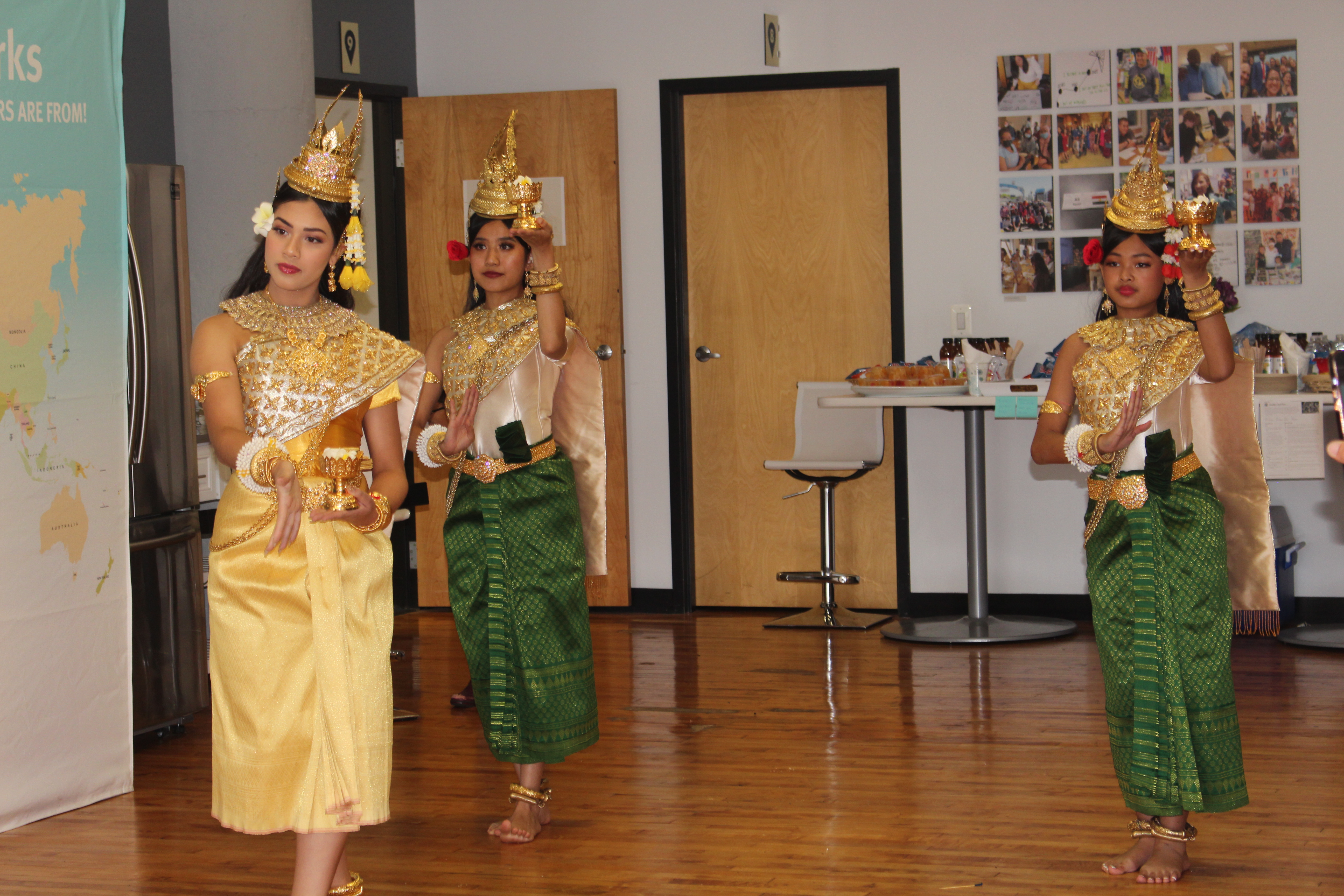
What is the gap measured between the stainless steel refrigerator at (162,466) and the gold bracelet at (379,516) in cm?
187

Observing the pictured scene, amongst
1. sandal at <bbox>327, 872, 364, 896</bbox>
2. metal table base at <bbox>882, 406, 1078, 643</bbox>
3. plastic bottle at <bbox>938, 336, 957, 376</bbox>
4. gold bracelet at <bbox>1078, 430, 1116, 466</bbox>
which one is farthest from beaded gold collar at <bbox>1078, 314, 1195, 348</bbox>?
plastic bottle at <bbox>938, 336, 957, 376</bbox>

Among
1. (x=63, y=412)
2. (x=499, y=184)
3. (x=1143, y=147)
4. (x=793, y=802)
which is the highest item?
(x=1143, y=147)

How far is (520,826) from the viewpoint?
3.33 m

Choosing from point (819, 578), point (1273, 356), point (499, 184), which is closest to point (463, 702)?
point (819, 578)

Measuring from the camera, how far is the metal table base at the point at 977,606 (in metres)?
5.55

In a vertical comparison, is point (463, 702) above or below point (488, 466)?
below

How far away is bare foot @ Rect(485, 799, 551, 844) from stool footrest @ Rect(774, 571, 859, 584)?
2.79 m

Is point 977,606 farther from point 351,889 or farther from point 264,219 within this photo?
point 264,219

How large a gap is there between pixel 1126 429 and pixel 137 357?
9.03ft

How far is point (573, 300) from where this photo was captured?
6387 mm

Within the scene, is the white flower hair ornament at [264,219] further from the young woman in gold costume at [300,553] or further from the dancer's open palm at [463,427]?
the dancer's open palm at [463,427]

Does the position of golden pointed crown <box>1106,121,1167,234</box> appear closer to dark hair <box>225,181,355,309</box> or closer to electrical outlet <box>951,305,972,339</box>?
dark hair <box>225,181,355,309</box>

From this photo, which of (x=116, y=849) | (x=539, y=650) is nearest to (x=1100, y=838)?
(x=539, y=650)

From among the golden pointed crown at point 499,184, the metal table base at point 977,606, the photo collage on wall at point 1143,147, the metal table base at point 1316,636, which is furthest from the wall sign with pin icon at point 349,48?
the metal table base at point 1316,636
